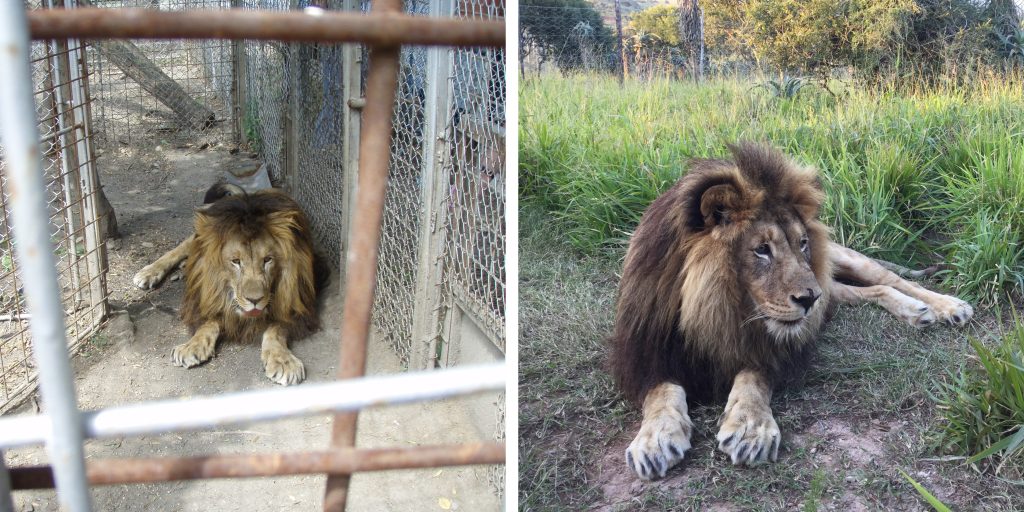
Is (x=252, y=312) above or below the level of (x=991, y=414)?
below

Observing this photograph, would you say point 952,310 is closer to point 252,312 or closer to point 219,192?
point 252,312

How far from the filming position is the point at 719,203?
206 cm

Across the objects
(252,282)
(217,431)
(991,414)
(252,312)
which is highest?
(991,414)

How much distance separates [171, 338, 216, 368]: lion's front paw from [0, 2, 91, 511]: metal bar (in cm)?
283

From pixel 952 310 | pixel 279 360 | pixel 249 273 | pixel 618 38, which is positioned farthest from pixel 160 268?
pixel 952 310

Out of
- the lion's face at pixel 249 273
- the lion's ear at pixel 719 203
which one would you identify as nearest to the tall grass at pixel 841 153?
the lion's ear at pixel 719 203

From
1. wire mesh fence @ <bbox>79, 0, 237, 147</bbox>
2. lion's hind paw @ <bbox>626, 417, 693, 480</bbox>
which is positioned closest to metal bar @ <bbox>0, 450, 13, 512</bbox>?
lion's hind paw @ <bbox>626, 417, 693, 480</bbox>

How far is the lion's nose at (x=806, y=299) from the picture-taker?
2.01m

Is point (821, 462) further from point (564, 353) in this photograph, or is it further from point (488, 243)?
point (488, 243)

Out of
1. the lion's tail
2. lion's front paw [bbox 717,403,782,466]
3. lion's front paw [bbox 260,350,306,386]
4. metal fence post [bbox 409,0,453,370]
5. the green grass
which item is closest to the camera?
the green grass

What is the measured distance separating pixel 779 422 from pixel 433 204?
1410 millimetres

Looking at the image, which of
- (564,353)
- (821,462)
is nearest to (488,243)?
(564,353)

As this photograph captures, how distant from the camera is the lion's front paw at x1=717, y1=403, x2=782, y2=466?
186 centimetres

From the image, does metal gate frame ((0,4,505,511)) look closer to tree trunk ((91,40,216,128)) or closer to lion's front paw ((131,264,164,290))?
lion's front paw ((131,264,164,290))
